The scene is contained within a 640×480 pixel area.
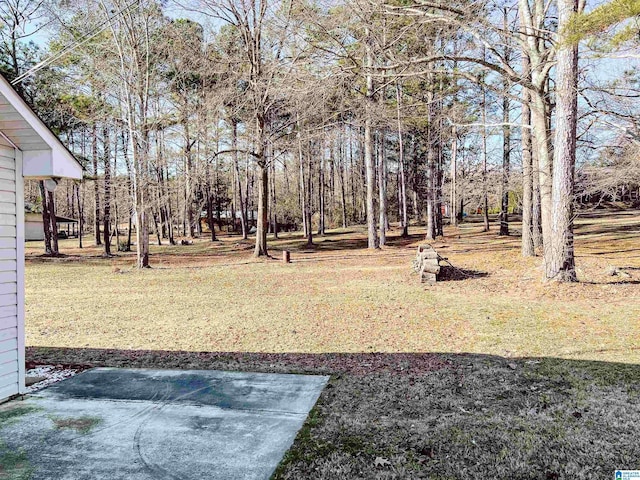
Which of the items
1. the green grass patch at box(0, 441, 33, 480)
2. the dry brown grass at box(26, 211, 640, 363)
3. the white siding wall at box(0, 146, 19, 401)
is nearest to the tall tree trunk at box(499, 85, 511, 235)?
the dry brown grass at box(26, 211, 640, 363)

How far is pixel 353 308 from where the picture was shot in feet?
25.7

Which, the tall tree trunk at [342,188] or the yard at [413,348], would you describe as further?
Result: the tall tree trunk at [342,188]

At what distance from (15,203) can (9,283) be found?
28.5 inches

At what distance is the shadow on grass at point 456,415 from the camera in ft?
8.76

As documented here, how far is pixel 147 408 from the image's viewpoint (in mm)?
3615

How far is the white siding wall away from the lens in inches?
149

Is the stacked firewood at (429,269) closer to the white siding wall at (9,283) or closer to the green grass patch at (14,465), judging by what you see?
the white siding wall at (9,283)

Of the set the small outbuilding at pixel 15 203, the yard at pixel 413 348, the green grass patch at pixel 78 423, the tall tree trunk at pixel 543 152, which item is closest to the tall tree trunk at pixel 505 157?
the yard at pixel 413 348

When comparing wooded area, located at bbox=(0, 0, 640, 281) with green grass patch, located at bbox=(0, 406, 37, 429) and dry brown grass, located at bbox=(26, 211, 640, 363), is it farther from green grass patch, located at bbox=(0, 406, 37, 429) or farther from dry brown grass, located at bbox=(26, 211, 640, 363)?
green grass patch, located at bbox=(0, 406, 37, 429)

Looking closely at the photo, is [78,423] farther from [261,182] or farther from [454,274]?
[261,182]

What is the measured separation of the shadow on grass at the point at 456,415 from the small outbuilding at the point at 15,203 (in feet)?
4.00

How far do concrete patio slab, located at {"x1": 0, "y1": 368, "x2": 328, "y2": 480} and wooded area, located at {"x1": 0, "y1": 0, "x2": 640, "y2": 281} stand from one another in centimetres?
484

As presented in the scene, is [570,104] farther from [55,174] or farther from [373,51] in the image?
[55,174]

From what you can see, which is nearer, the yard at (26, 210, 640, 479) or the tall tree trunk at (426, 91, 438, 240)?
the yard at (26, 210, 640, 479)
